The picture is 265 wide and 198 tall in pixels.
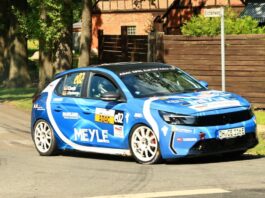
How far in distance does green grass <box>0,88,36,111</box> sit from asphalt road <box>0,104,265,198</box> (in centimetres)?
1068

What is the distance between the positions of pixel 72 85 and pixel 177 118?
2.76m

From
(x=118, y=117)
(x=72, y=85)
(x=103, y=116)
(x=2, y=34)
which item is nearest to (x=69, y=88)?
(x=72, y=85)

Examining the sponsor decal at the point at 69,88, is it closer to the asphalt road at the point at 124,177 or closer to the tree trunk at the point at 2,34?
the asphalt road at the point at 124,177

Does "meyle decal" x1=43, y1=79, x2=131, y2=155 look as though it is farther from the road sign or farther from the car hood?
the road sign

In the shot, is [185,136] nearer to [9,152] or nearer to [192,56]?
[9,152]

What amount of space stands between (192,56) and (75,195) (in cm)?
1150

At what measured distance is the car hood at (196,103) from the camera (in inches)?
417

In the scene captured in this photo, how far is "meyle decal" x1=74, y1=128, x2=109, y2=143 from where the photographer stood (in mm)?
11752

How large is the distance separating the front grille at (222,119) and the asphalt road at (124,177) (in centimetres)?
61

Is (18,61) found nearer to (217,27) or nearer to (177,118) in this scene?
(217,27)

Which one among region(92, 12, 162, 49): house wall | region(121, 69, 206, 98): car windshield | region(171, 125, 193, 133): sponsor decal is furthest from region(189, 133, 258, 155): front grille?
region(92, 12, 162, 49): house wall

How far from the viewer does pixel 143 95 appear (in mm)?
11492

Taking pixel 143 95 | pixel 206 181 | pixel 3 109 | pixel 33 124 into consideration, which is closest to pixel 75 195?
pixel 206 181

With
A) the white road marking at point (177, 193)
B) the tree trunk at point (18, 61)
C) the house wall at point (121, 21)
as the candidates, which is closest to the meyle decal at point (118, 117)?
the white road marking at point (177, 193)
